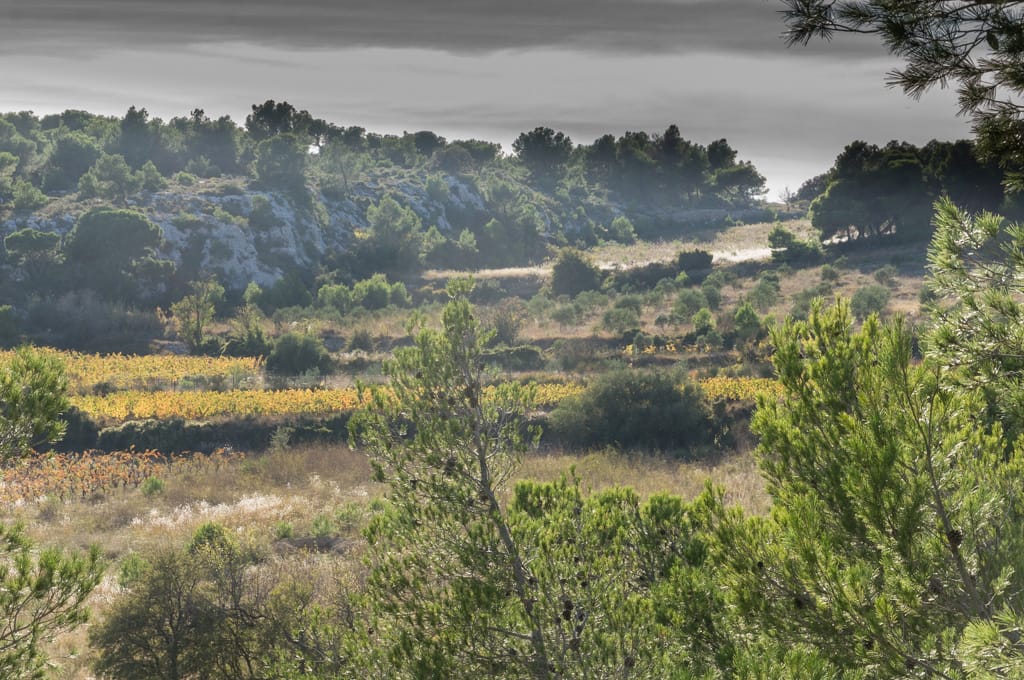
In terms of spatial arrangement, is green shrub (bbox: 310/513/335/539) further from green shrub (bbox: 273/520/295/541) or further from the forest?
green shrub (bbox: 273/520/295/541)

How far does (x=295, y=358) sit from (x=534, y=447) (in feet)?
74.5

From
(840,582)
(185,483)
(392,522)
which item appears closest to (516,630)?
(392,522)

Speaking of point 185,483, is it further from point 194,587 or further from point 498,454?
point 498,454

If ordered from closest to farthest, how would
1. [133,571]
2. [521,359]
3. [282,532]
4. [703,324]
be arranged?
[133,571], [282,532], [521,359], [703,324]

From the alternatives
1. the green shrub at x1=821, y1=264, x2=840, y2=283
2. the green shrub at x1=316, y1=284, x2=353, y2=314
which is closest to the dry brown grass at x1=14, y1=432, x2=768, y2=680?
the green shrub at x1=316, y1=284, x2=353, y2=314

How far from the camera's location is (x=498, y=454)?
699cm

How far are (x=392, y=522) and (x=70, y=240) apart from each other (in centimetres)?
5214

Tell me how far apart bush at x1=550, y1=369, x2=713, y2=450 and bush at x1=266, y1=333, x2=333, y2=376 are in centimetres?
1478

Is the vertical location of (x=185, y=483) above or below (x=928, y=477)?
below

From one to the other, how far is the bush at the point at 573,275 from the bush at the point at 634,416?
3081 centimetres

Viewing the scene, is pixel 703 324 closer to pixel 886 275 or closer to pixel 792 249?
pixel 886 275

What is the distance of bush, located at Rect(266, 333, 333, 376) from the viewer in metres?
35.5

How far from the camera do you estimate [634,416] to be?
80.1 ft

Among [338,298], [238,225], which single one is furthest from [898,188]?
[238,225]
